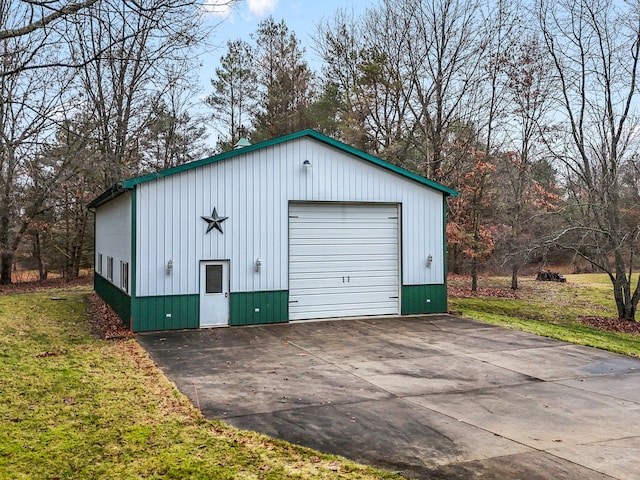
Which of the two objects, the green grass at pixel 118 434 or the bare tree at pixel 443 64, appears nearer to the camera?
the green grass at pixel 118 434

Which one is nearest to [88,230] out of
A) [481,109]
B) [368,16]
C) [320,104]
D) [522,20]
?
[320,104]

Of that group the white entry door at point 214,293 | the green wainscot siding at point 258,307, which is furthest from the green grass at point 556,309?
the white entry door at point 214,293

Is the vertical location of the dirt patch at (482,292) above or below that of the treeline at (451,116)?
below

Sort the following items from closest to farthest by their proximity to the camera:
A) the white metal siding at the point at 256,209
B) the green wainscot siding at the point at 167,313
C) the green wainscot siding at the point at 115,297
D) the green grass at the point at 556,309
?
the green wainscot siding at the point at 167,313
the white metal siding at the point at 256,209
the green wainscot siding at the point at 115,297
the green grass at the point at 556,309

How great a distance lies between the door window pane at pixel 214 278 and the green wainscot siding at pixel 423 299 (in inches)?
201

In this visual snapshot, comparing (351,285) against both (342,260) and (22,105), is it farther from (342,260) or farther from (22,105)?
(22,105)

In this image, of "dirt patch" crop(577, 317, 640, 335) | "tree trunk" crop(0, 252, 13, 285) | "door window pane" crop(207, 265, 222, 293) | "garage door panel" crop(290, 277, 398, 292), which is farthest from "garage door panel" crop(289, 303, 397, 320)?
"tree trunk" crop(0, 252, 13, 285)

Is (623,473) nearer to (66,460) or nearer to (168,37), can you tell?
(66,460)

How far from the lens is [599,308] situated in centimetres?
1895

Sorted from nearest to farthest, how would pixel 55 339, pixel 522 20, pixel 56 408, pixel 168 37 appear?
pixel 56 408 < pixel 168 37 < pixel 55 339 < pixel 522 20

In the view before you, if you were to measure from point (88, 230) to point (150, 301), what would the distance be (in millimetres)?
18521

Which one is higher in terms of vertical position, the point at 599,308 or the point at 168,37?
the point at 168,37

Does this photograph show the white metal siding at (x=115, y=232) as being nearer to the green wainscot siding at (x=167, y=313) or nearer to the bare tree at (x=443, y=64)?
the green wainscot siding at (x=167, y=313)

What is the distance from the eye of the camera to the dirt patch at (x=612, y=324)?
1508 centimetres
